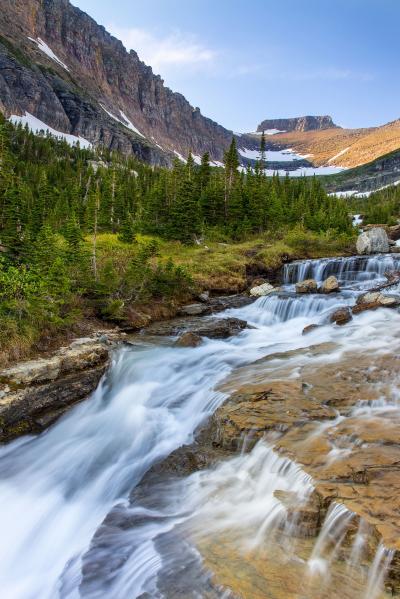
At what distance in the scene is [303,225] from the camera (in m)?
41.5

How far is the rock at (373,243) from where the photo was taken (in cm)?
3369

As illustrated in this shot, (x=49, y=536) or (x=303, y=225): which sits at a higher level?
(x=303, y=225)

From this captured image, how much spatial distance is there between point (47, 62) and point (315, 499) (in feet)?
719

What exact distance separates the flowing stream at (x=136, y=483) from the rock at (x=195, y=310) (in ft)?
14.1

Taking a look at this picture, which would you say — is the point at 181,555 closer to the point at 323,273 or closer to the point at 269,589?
the point at 269,589

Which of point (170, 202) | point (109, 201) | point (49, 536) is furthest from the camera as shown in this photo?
point (109, 201)

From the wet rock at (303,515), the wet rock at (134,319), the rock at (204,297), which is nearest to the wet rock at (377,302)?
the rock at (204,297)

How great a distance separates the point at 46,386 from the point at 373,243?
101 feet

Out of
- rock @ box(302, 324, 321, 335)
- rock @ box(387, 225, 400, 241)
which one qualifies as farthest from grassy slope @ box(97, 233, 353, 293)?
rock @ box(387, 225, 400, 241)

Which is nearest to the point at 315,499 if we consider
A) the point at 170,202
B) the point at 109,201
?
the point at 170,202

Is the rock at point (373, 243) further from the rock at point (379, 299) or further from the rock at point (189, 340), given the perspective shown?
the rock at point (189, 340)

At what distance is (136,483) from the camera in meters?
8.38

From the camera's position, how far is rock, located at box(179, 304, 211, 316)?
63.3ft

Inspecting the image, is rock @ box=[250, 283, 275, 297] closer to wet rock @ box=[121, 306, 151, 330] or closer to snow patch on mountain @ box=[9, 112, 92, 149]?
wet rock @ box=[121, 306, 151, 330]
